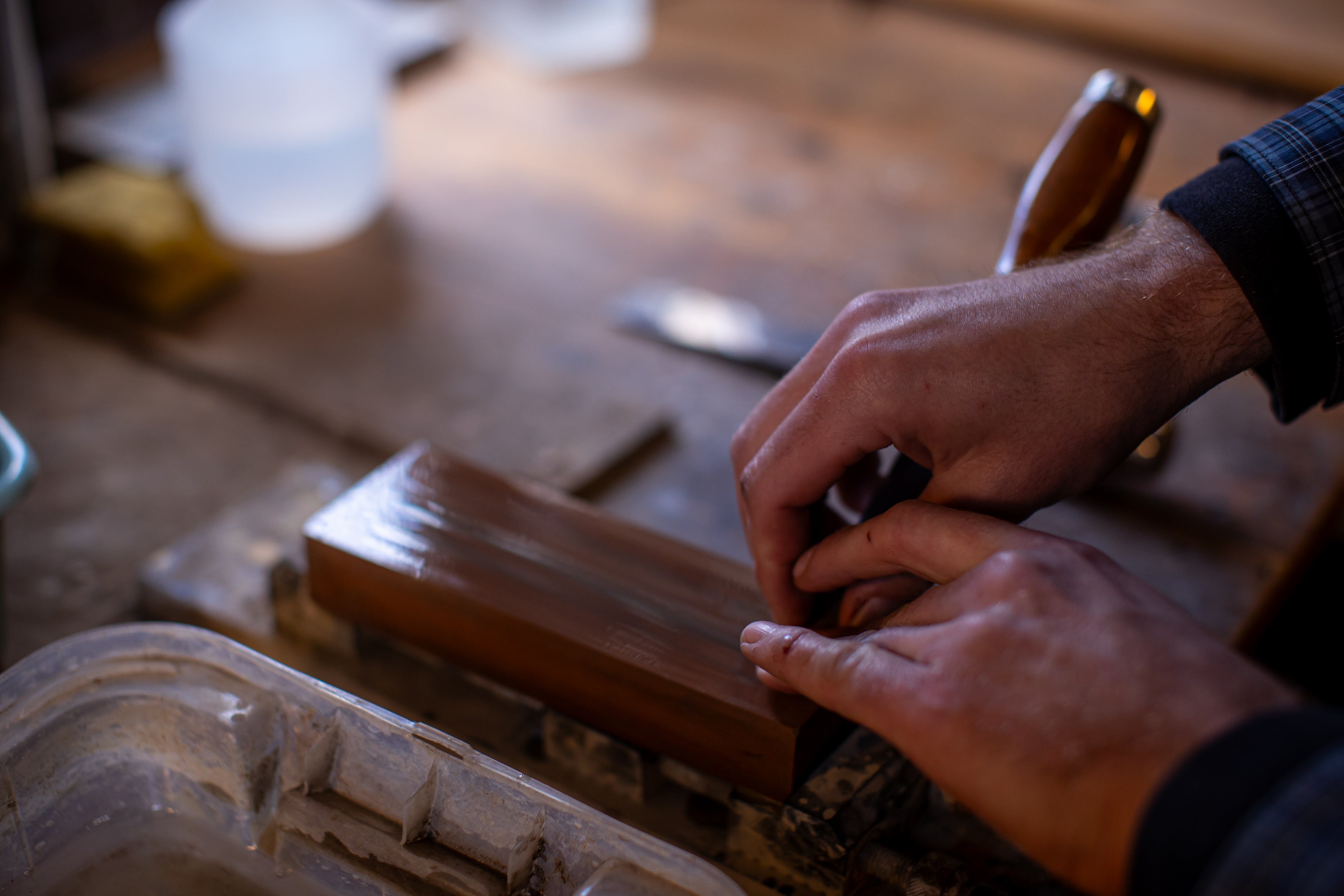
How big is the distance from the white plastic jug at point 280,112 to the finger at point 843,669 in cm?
146

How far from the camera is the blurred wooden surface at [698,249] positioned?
4.69ft

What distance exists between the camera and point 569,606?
2.88 feet

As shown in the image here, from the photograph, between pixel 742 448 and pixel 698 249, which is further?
pixel 698 249

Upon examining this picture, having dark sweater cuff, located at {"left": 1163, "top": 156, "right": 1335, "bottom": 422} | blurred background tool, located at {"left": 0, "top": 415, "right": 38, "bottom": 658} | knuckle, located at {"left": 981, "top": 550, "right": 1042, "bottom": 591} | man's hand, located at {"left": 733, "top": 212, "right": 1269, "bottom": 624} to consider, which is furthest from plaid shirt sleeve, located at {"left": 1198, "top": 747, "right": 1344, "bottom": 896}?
blurred background tool, located at {"left": 0, "top": 415, "right": 38, "bottom": 658}

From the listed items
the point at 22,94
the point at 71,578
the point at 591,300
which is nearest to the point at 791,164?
the point at 591,300

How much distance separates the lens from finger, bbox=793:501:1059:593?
70cm

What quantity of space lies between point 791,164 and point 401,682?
1619 mm

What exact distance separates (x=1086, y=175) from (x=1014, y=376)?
1.09ft

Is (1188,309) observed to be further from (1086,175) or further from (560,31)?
(560,31)

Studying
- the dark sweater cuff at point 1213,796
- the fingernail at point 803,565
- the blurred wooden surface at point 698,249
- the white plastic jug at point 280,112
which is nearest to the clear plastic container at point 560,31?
the blurred wooden surface at point 698,249

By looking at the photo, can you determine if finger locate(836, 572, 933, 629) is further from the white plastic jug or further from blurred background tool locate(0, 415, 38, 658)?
the white plastic jug

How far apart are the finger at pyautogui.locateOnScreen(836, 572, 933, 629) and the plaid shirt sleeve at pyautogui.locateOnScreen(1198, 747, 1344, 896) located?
308 millimetres

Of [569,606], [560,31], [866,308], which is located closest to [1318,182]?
[866,308]

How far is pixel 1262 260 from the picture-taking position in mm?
812
